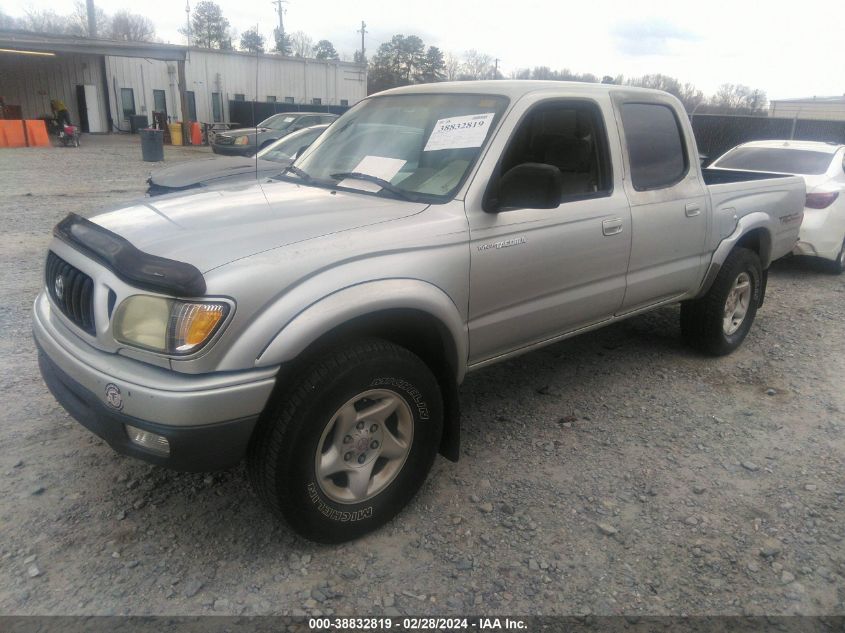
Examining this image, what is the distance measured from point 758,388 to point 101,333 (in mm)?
4136

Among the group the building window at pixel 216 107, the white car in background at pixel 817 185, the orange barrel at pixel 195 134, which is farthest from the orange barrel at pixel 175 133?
the white car in background at pixel 817 185

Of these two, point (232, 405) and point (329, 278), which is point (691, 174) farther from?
point (232, 405)

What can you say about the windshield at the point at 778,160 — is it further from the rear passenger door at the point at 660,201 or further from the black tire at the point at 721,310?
the rear passenger door at the point at 660,201

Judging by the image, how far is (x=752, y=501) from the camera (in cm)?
312

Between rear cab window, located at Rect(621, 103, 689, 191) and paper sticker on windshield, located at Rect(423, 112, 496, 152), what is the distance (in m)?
1.10

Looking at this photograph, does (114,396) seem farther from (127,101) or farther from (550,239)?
(127,101)

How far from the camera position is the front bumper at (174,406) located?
2166mm

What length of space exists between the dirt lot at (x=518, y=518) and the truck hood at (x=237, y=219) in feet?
1.85

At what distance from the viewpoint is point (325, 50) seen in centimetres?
7419

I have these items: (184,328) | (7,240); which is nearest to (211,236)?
(184,328)

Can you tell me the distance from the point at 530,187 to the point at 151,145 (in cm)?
1864

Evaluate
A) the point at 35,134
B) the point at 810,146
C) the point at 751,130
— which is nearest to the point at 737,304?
the point at 810,146

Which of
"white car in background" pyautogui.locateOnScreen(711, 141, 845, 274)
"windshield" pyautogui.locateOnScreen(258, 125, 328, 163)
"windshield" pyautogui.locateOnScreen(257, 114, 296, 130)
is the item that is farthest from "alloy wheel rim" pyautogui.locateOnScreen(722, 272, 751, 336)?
"windshield" pyautogui.locateOnScreen(257, 114, 296, 130)

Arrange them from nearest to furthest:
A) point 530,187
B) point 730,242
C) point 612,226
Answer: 1. point 530,187
2. point 612,226
3. point 730,242
